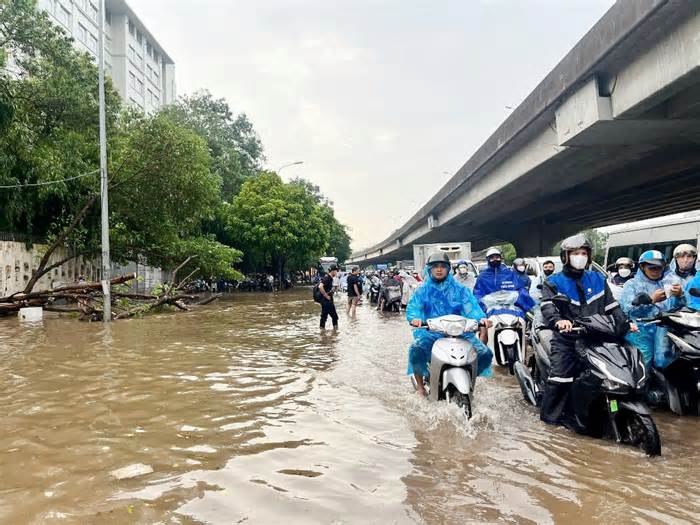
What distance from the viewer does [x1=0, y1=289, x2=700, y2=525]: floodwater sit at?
3.23 m

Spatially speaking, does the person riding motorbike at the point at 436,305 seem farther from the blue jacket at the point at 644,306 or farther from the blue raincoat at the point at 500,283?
the blue raincoat at the point at 500,283

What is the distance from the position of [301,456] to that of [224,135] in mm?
45864

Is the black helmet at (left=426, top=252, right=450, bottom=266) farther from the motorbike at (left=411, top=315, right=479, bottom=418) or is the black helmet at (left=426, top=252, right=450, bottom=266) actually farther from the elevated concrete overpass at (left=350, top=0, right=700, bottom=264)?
the elevated concrete overpass at (left=350, top=0, right=700, bottom=264)

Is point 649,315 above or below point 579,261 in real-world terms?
below

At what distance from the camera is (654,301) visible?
554 centimetres

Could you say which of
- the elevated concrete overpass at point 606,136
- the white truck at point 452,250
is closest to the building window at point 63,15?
the elevated concrete overpass at point 606,136

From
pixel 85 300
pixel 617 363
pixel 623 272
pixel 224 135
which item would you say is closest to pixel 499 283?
pixel 623 272

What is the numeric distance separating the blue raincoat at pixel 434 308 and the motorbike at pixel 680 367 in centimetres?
144

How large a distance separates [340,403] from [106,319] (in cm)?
1188

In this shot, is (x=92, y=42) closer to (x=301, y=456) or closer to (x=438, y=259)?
(x=438, y=259)

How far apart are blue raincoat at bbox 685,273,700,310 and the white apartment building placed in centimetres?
4104

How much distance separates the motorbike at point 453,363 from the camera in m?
4.82

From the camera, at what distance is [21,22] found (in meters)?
20.8

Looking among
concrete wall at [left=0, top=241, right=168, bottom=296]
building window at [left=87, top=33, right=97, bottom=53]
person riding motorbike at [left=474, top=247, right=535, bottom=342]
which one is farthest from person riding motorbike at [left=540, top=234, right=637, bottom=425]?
building window at [left=87, top=33, right=97, bottom=53]
